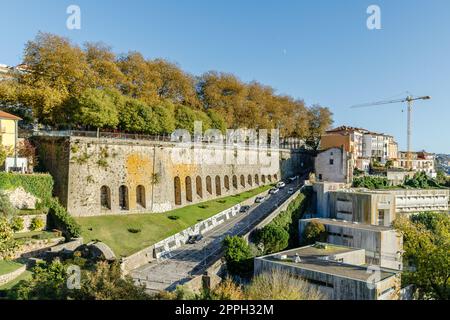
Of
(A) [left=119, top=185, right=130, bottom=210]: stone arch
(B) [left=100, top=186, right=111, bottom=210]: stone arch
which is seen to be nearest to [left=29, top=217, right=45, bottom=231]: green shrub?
(B) [left=100, top=186, right=111, bottom=210]: stone arch

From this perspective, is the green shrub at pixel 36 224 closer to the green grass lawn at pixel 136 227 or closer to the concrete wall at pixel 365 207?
the green grass lawn at pixel 136 227

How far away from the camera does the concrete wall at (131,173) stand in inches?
1497

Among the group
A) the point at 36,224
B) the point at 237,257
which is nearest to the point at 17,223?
the point at 36,224

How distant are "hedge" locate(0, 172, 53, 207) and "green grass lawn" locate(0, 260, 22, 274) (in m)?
8.50

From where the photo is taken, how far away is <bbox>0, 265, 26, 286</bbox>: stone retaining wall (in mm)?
23281

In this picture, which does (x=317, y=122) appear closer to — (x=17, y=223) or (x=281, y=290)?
(x=17, y=223)

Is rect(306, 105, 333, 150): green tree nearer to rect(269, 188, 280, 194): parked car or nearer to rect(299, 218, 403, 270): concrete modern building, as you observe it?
rect(269, 188, 280, 194): parked car

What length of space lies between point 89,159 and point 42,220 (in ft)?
26.1

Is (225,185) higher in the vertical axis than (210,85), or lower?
lower

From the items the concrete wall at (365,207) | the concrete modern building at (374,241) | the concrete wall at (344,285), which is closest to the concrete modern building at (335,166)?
the concrete wall at (365,207)

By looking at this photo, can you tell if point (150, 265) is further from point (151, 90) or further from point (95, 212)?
point (151, 90)

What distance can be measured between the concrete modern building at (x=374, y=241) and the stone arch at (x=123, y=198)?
2015cm

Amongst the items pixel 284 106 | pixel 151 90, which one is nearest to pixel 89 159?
pixel 151 90
